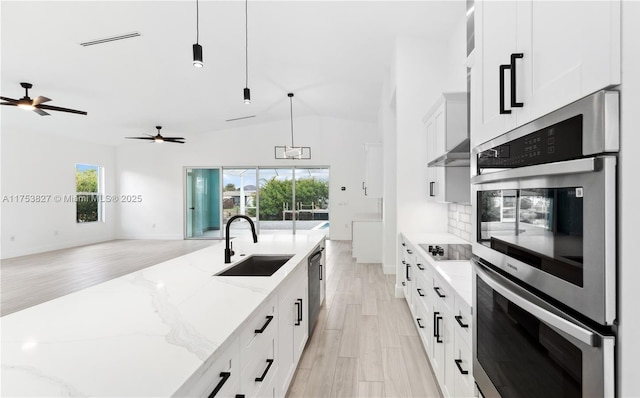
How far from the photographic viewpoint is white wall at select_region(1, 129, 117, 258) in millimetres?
6957

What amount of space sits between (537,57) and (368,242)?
18.7 feet

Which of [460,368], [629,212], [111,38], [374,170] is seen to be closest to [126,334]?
[629,212]

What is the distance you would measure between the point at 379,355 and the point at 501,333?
182cm

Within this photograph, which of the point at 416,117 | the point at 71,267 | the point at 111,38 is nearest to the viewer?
the point at 111,38

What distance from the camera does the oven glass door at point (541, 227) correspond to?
72cm

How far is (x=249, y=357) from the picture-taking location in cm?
130

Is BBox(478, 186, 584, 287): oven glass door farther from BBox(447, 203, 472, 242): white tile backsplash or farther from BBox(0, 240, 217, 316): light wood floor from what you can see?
BBox(0, 240, 217, 316): light wood floor

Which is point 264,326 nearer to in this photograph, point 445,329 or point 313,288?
point 445,329

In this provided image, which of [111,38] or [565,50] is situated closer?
[565,50]

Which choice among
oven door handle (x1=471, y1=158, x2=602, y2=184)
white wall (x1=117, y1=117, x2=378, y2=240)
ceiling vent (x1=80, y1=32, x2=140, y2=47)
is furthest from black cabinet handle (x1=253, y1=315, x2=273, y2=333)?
white wall (x1=117, y1=117, x2=378, y2=240)

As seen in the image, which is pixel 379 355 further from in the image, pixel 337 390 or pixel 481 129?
pixel 481 129

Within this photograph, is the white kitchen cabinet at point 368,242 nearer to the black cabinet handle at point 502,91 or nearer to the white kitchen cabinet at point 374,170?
the white kitchen cabinet at point 374,170

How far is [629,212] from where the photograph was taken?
60cm

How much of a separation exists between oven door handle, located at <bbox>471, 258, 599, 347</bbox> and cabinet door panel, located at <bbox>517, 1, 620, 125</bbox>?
50 cm
